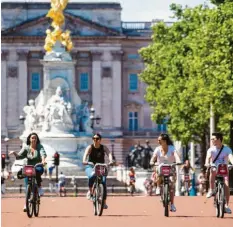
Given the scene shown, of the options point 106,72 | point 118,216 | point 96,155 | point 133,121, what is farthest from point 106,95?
point 96,155

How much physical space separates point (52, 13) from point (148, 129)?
47298 millimetres

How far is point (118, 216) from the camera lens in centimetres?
2831

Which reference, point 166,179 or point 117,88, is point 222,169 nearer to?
point 166,179

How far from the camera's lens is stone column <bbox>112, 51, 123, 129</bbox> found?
422 feet

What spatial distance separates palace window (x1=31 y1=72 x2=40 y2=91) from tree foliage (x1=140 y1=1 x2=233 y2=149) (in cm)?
4193

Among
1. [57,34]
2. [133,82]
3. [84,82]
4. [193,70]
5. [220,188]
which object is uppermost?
[133,82]

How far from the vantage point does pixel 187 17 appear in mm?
73625

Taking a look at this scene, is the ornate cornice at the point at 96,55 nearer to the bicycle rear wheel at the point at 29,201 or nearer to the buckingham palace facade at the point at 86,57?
the buckingham palace facade at the point at 86,57

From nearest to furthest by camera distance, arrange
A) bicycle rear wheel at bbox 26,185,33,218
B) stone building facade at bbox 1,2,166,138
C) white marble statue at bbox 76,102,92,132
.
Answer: bicycle rear wheel at bbox 26,185,33,218
white marble statue at bbox 76,102,92,132
stone building facade at bbox 1,2,166,138

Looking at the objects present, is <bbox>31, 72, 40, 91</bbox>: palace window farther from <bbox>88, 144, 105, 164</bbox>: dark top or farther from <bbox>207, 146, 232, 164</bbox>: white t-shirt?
<bbox>207, 146, 232, 164</bbox>: white t-shirt

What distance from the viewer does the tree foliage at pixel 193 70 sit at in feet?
181

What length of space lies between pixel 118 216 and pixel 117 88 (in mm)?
101051

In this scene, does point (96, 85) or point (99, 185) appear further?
point (96, 85)

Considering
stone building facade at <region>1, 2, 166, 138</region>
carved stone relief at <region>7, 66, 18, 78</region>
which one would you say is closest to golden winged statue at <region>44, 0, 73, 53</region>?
stone building facade at <region>1, 2, 166, 138</region>
